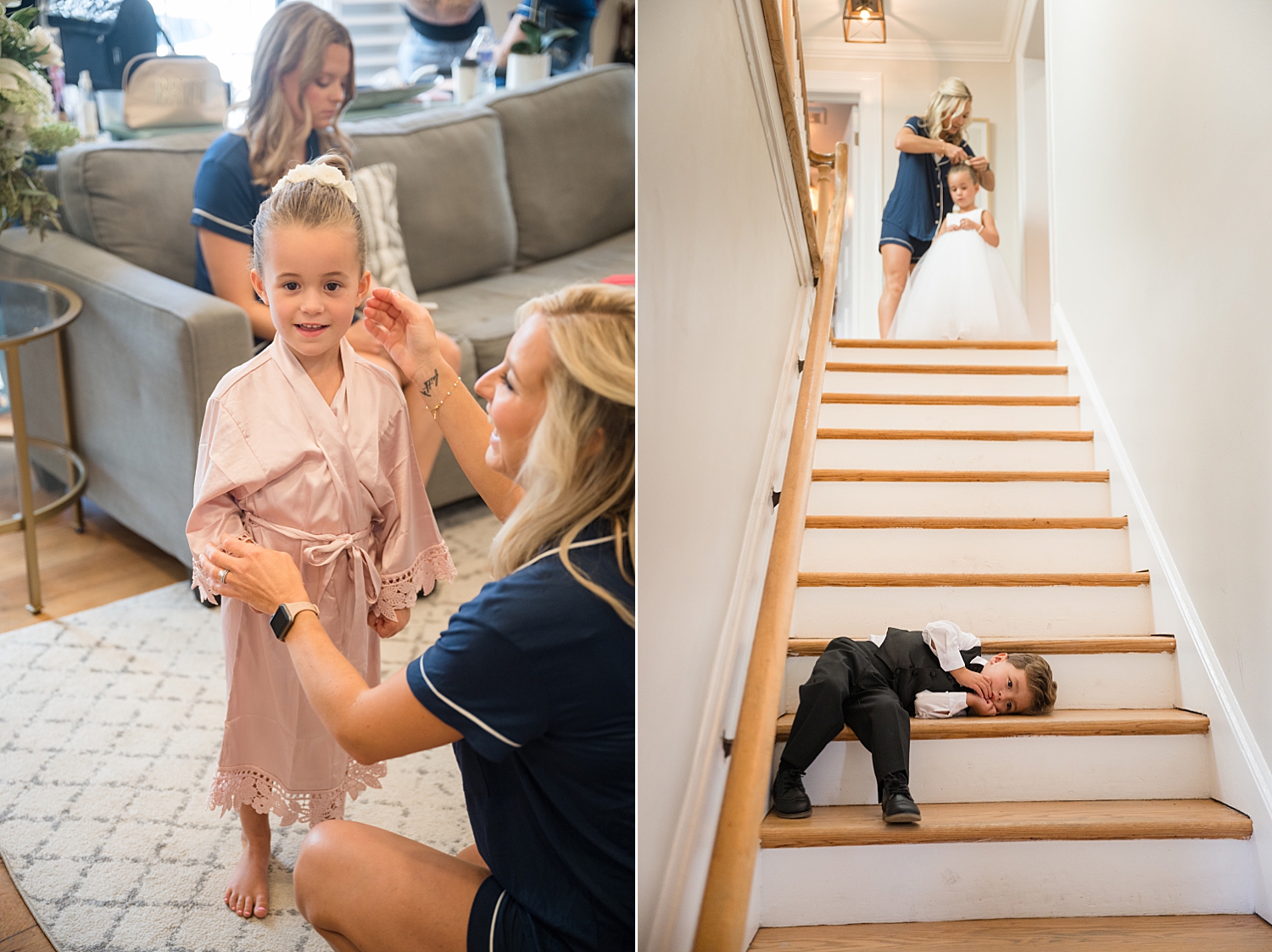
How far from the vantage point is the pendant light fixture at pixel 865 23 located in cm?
304

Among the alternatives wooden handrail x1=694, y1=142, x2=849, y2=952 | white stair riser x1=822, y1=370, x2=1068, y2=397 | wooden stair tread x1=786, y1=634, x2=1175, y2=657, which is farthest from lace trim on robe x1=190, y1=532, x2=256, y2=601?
white stair riser x1=822, y1=370, x2=1068, y2=397

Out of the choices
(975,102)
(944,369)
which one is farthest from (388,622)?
(975,102)

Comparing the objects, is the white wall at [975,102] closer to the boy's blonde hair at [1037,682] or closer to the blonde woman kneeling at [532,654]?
the boy's blonde hair at [1037,682]

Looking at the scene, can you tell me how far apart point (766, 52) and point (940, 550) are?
1478mm

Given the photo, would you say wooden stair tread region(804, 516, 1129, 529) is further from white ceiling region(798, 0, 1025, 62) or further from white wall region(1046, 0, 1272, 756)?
white ceiling region(798, 0, 1025, 62)

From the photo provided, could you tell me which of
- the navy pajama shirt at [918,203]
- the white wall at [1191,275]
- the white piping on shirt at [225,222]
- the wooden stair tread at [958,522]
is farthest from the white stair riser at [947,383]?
the white piping on shirt at [225,222]

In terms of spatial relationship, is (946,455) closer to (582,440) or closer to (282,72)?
(582,440)

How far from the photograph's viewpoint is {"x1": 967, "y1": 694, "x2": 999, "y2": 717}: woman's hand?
2.22 m

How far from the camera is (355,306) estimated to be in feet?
2.24

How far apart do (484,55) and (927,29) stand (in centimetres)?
291

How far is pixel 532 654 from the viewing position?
30.5 inches

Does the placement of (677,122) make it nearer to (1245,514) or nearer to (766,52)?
(766,52)

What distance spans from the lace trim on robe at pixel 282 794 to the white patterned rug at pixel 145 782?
10 cm

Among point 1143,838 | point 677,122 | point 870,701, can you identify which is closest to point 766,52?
point 677,122
